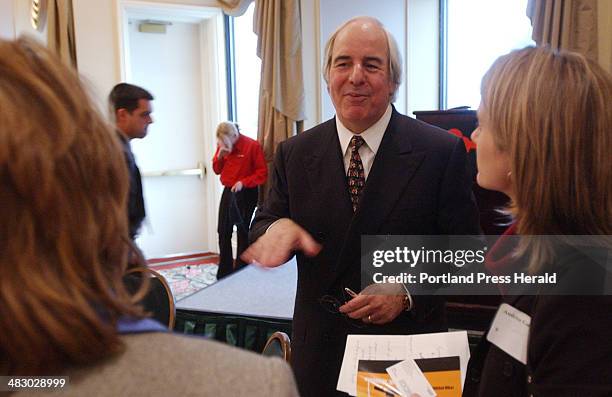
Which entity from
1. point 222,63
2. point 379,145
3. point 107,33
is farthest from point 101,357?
point 222,63

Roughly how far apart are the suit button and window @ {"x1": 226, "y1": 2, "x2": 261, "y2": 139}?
18.9ft

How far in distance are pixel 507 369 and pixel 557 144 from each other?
0.40 m

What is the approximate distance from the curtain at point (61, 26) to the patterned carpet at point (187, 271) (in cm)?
248

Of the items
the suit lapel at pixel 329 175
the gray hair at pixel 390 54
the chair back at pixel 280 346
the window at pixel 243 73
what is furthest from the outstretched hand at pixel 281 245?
the window at pixel 243 73

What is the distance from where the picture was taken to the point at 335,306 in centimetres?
155

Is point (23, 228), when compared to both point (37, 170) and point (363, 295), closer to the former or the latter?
point (37, 170)

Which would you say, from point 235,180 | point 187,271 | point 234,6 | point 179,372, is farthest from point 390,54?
point 187,271

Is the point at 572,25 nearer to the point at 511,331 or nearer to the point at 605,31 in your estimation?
the point at 605,31

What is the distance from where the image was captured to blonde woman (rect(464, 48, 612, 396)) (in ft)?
2.61

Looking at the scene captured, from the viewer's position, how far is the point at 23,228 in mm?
497

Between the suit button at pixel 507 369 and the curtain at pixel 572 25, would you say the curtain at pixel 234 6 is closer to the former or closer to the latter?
the curtain at pixel 572 25

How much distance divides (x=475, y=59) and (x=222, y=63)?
3.01 metres

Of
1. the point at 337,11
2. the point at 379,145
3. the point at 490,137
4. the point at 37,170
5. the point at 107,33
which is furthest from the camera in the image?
the point at 107,33

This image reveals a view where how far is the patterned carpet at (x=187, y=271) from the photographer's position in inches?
211
